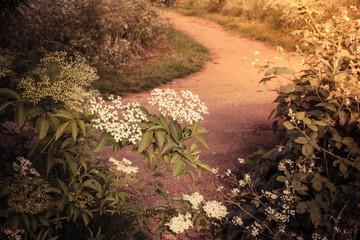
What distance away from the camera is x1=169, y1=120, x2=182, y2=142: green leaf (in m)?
1.53

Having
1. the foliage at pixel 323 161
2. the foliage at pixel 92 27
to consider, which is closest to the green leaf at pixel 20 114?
the foliage at pixel 323 161

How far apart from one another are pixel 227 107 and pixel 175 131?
462 centimetres

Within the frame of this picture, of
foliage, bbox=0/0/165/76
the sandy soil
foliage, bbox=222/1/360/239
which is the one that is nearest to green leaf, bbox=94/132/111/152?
foliage, bbox=222/1/360/239

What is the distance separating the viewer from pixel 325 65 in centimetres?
254

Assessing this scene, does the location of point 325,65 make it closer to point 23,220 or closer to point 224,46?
point 23,220

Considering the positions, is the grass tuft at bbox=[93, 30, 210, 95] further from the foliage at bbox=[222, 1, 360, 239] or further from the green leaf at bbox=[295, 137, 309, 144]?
the green leaf at bbox=[295, 137, 309, 144]

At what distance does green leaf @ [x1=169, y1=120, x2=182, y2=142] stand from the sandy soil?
168 centimetres

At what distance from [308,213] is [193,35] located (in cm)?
1133

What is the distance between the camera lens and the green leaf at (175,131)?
1.53 m

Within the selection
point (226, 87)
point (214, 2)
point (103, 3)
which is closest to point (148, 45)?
point (103, 3)

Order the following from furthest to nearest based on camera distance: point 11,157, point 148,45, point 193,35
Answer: point 193,35
point 148,45
point 11,157

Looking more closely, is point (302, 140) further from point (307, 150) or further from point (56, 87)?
point (56, 87)

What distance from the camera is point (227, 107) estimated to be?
605 cm

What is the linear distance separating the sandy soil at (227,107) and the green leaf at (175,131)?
5.50 feet
